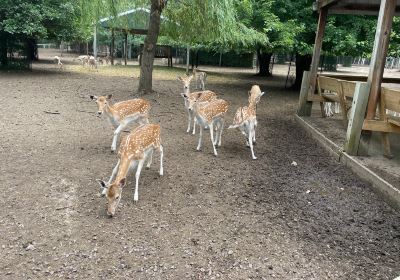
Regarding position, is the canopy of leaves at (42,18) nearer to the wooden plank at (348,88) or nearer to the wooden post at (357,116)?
the wooden plank at (348,88)

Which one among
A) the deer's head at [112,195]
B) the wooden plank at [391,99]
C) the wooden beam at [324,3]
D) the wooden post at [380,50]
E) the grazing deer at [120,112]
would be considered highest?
the wooden beam at [324,3]

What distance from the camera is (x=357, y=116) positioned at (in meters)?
6.10

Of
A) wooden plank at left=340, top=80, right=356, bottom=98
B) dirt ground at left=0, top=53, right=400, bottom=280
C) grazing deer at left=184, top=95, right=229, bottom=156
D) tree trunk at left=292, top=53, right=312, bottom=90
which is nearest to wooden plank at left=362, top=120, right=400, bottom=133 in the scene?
dirt ground at left=0, top=53, right=400, bottom=280

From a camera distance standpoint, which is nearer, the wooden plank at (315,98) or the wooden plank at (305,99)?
the wooden plank at (315,98)

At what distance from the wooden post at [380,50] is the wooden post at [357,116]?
0.09m

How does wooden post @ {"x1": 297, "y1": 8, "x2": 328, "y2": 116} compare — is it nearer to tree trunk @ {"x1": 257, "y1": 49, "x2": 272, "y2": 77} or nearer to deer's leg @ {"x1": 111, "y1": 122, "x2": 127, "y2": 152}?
deer's leg @ {"x1": 111, "y1": 122, "x2": 127, "y2": 152}

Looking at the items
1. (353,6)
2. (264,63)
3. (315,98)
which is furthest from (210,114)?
(264,63)

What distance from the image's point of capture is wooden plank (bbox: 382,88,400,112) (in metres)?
5.46

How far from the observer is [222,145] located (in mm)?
7219

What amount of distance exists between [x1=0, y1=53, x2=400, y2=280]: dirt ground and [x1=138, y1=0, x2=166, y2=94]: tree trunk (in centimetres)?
457

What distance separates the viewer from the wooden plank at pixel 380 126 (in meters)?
5.82

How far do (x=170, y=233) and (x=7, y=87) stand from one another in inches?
423

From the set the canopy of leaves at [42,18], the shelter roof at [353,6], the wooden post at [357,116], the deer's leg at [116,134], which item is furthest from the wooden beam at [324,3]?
the canopy of leaves at [42,18]

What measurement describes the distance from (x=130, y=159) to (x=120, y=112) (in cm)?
207
